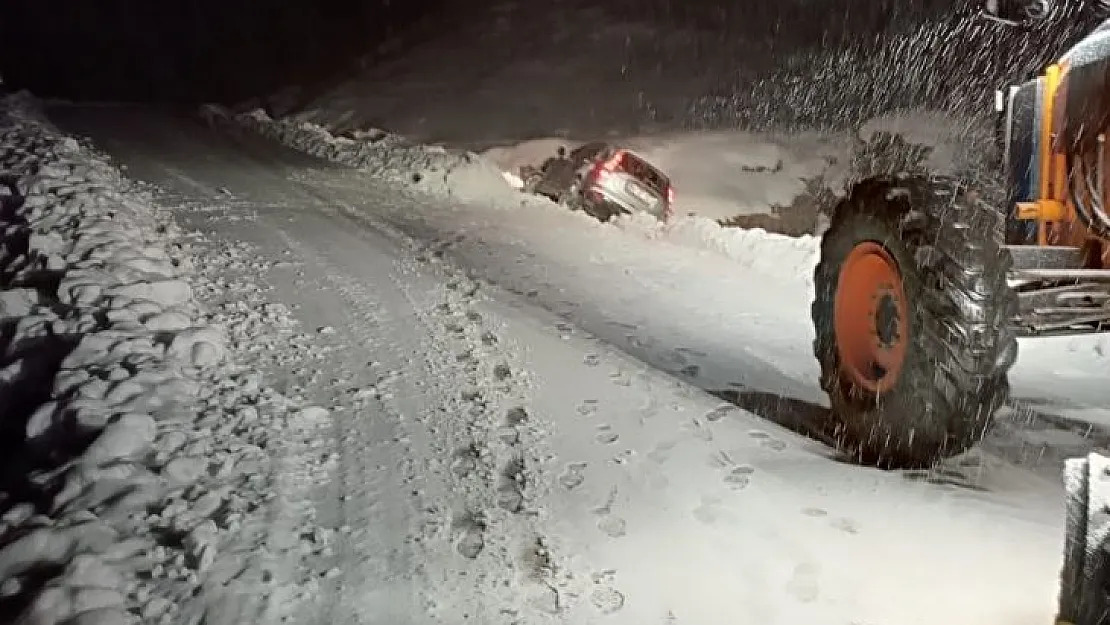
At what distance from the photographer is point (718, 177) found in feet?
62.0

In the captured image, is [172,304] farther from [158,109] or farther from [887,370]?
[158,109]

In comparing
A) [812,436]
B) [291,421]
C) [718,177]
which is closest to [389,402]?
[291,421]

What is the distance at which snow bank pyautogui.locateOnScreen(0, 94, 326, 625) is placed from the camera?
3.34 m

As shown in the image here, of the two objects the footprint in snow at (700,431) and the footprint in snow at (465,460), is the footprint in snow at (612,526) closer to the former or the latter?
the footprint in snow at (465,460)

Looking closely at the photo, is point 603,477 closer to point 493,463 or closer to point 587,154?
point 493,463

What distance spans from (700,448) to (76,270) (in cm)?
465

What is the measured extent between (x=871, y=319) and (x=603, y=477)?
164 cm

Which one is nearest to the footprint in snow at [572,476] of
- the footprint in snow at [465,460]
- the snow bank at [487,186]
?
the footprint in snow at [465,460]

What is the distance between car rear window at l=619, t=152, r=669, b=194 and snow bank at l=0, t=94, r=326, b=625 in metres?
7.94

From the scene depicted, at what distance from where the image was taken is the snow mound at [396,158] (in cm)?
1398

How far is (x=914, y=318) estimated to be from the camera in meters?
4.11

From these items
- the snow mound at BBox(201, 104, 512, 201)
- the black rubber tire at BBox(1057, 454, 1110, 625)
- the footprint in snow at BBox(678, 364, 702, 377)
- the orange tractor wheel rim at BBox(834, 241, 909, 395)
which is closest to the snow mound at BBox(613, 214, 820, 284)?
the snow mound at BBox(201, 104, 512, 201)

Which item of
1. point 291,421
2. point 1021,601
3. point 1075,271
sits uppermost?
point 1075,271

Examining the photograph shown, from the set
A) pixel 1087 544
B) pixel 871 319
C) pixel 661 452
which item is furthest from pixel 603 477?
pixel 1087 544
